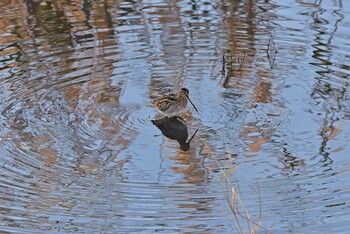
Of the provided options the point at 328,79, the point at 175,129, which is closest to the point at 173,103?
the point at 175,129

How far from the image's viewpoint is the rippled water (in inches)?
258

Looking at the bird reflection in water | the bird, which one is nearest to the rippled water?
the bird reflection in water

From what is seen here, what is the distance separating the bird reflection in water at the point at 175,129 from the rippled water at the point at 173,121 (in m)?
0.02

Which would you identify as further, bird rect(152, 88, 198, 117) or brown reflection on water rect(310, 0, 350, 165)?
bird rect(152, 88, 198, 117)

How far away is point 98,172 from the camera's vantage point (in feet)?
Result: 23.8

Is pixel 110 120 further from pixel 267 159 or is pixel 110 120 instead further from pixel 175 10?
pixel 175 10

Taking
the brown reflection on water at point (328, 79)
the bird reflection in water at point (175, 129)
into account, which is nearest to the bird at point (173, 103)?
the bird reflection in water at point (175, 129)

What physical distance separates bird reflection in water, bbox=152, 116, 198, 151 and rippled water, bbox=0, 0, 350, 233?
0.7 inches

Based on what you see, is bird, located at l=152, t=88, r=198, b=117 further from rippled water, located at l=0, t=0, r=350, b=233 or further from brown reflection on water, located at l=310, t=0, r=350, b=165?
brown reflection on water, located at l=310, t=0, r=350, b=165

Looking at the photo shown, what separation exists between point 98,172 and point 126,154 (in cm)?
41

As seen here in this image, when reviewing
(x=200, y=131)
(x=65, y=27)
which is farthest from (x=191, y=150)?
(x=65, y=27)

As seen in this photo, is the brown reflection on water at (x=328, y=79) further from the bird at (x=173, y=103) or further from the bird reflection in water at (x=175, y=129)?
the bird at (x=173, y=103)

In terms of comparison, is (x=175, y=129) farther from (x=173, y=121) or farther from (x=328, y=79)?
(x=328, y=79)

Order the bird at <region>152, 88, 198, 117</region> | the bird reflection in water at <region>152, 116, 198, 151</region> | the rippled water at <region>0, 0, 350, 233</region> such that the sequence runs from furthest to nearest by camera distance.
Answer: the bird at <region>152, 88, 198, 117</region> < the bird reflection in water at <region>152, 116, 198, 151</region> < the rippled water at <region>0, 0, 350, 233</region>
